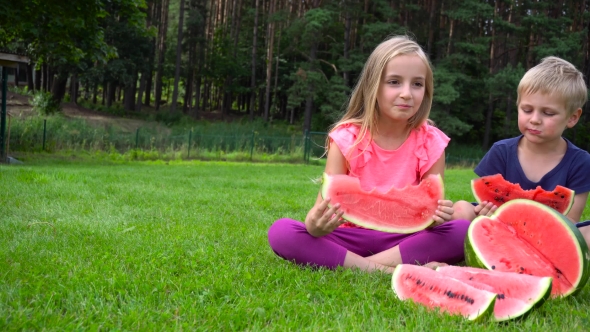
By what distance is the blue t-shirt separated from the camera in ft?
11.1

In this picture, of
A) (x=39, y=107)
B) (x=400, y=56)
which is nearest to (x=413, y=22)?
(x=39, y=107)

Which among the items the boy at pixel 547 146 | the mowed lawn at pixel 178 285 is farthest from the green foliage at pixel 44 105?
the boy at pixel 547 146

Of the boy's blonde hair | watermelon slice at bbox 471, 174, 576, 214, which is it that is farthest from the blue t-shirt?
the boy's blonde hair

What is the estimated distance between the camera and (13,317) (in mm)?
2068

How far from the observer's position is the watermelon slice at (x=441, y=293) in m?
2.29

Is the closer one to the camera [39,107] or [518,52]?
[39,107]

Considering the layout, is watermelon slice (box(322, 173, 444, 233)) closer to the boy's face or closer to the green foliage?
the boy's face

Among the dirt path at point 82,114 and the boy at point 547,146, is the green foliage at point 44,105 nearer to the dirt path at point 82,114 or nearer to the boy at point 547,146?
the dirt path at point 82,114

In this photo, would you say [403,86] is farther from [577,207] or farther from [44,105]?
[44,105]

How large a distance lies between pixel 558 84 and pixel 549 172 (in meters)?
0.55

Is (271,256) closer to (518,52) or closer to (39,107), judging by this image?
(39,107)

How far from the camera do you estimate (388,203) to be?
10.4ft

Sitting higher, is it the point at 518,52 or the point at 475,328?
the point at 518,52

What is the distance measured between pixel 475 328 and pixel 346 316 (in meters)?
0.51
